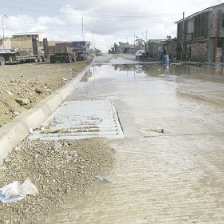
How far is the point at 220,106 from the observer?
6.48 meters

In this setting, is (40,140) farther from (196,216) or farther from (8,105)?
(196,216)

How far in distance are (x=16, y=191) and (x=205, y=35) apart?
28.4 metres

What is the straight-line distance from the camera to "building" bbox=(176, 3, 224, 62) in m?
25.3

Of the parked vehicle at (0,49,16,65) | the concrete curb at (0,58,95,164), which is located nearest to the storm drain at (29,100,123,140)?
the concrete curb at (0,58,95,164)

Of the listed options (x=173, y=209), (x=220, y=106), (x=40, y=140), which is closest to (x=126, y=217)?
(x=173, y=209)

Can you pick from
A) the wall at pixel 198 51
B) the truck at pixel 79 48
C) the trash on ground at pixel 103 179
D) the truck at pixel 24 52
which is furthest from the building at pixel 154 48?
the trash on ground at pixel 103 179

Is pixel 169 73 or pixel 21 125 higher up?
pixel 169 73

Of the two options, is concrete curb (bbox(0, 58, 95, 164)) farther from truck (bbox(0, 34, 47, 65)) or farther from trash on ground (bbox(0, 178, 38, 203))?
truck (bbox(0, 34, 47, 65))

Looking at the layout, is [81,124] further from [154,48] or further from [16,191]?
[154,48]

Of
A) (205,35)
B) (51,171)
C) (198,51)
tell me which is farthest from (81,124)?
(198,51)

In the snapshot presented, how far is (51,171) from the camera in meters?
3.07

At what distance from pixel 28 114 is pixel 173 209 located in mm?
3726

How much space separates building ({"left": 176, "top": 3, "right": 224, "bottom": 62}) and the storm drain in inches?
916

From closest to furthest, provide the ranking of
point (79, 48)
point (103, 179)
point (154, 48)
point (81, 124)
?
point (103, 179) → point (81, 124) → point (79, 48) → point (154, 48)
